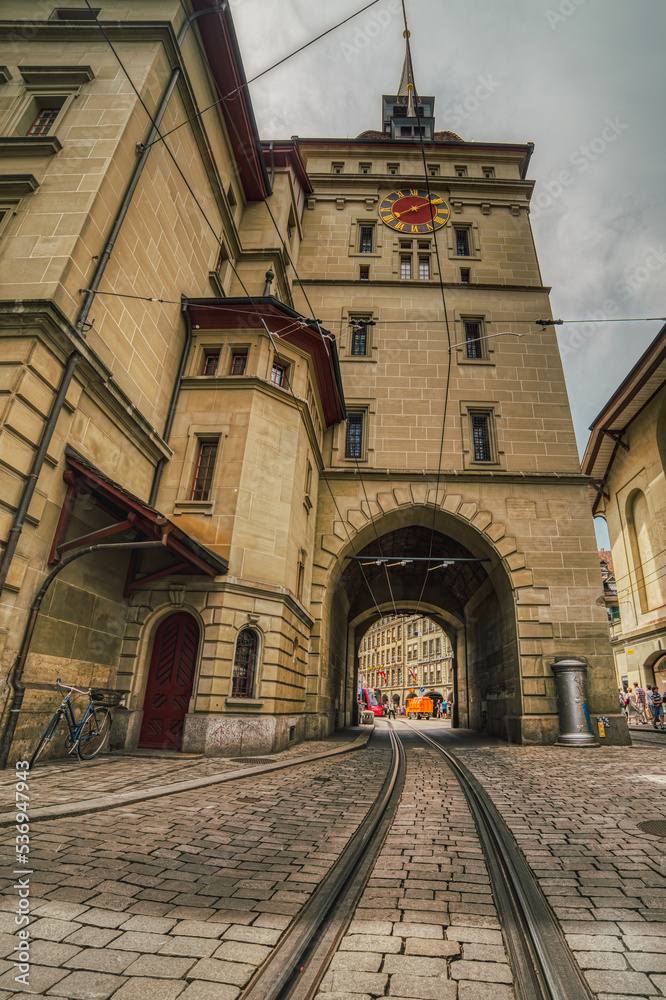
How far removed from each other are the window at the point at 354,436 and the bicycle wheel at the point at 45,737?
13973 mm

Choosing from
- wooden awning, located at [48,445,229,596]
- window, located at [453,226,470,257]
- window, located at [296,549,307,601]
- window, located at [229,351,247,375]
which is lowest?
wooden awning, located at [48,445,229,596]

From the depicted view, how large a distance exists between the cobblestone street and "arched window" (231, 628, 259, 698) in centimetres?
464

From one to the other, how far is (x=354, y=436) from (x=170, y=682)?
38.9ft

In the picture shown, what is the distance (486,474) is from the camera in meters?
18.9

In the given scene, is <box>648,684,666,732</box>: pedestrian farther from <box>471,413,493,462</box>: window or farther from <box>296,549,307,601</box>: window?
<box>296,549,307,601</box>: window

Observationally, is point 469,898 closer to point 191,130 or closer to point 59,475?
point 59,475

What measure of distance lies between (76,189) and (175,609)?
360 inches

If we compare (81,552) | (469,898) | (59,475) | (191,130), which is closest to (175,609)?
(81,552)

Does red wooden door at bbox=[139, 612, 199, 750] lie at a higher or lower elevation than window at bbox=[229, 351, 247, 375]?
lower

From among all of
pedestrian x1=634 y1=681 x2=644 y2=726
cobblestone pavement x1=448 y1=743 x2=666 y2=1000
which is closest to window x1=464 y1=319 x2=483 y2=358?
cobblestone pavement x1=448 y1=743 x2=666 y2=1000

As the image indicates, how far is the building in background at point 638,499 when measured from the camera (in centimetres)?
2633

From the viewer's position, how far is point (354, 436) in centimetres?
2062

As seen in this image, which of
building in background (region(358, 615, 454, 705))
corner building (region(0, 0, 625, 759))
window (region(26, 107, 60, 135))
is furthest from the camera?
building in background (region(358, 615, 454, 705))

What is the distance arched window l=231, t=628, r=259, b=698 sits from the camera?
1226 cm
